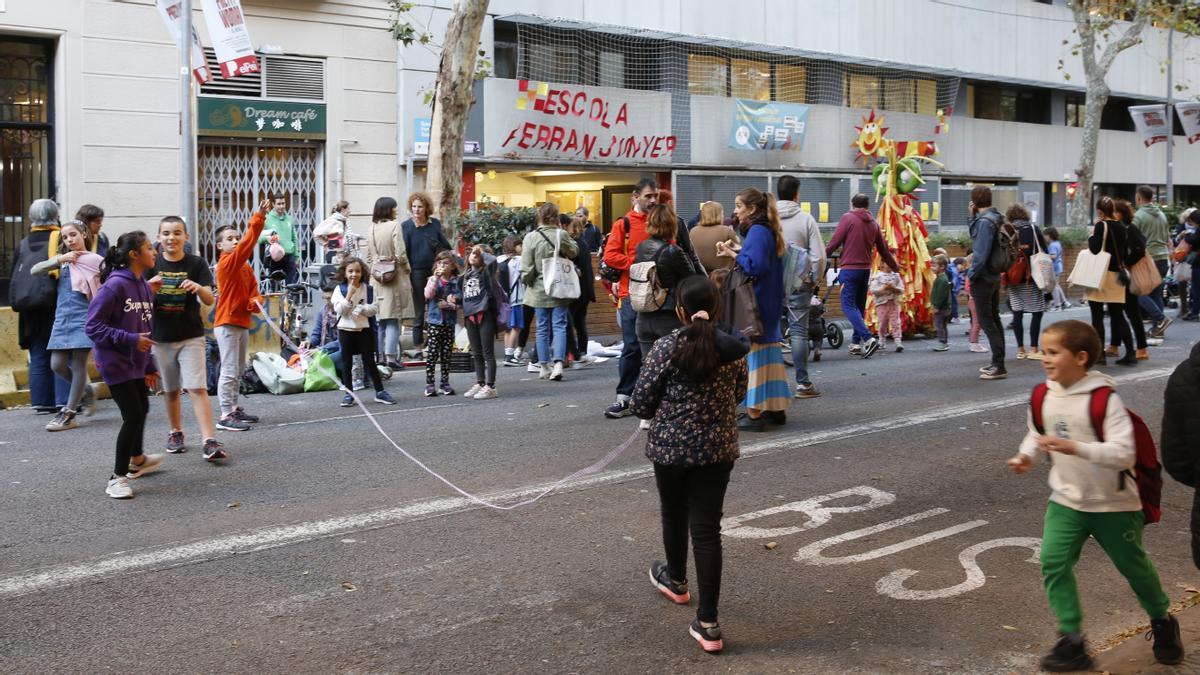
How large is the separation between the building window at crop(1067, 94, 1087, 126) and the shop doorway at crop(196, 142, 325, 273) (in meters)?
26.5

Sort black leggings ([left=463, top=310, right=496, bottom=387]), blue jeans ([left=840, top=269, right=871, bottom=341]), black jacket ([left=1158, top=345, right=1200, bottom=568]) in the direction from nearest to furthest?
black jacket ([left=1158, top=345, right=1200, bottom=568]) < black leggings ([left=463, top=310, right=496, bottom=387]) < blue jeans ([left=840, top=269, right=871, bottom=341])

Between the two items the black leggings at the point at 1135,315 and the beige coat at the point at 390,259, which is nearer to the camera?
the black leggings at the point at 1135,315

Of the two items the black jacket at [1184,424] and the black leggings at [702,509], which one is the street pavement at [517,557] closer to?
the black leggings at [702,509]

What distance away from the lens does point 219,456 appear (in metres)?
8.81

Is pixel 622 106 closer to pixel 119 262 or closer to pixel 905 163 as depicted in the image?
pixel 905 163

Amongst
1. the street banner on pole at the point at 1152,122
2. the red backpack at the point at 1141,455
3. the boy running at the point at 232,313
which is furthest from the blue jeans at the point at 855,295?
the street banner on pole at the point at 1152,122

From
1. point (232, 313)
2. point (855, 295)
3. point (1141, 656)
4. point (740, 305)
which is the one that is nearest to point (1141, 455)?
point (1141, 656)

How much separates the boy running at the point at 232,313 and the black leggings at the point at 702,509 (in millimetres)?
5302

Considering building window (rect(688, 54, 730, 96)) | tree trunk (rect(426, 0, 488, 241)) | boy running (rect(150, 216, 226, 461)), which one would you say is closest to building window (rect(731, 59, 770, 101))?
building window (rect(688, 54, 730, 96))

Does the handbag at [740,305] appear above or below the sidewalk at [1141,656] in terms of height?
above

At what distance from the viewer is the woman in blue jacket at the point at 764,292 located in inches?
375

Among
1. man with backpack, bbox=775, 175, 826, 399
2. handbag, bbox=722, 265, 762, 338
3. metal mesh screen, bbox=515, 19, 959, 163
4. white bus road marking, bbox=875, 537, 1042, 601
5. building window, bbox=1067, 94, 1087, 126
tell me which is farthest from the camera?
building window, bbox=1067, 94, 1087, 126

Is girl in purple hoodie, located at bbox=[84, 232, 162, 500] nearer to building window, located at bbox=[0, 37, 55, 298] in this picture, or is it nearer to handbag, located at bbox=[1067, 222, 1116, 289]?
handbag, located at bbox=[1067, 222, 1116, 289]

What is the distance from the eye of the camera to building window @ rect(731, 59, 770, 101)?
28.0m
